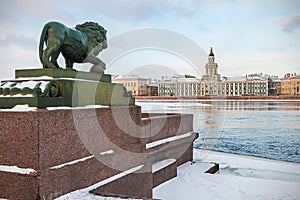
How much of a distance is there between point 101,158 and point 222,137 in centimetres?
896

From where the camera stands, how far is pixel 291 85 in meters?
78.9

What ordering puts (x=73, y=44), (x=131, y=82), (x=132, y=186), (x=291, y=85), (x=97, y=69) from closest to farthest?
(x=73, y=44), (x=132, y=186), (x=97, y=69), (x=131, y=82), (x=291, y=85)

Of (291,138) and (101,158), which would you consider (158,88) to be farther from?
(101,158)

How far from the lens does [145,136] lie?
470 centimetres

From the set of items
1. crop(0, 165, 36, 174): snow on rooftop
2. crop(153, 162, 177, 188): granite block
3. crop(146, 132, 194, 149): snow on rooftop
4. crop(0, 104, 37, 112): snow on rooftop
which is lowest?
crop(153, 162, 177, 188): granite block

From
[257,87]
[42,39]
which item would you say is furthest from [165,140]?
[257,87]

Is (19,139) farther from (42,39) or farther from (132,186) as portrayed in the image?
(132,186)

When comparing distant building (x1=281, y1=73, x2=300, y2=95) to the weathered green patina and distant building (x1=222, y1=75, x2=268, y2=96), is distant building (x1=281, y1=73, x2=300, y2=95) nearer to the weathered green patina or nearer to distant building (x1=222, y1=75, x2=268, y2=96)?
distant building (x1=222, y1=75, x2=268, y2=96)

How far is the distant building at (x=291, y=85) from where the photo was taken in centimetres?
7725

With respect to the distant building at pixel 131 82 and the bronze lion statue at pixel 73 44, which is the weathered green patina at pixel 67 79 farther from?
the distant building at pixel 131 82

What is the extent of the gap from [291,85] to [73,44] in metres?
82.3

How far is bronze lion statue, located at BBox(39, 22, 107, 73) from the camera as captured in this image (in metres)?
3.69

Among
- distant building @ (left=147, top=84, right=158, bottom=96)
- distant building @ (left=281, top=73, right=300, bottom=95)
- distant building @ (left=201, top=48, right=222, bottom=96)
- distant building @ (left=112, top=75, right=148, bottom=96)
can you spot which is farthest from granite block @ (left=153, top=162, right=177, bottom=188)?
distant building @ (left=281, top=73, right=300, bottom=95)

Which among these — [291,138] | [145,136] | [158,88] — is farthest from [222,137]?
[158,88]
